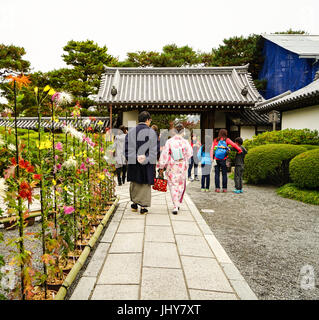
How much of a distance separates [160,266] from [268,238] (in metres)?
2.05

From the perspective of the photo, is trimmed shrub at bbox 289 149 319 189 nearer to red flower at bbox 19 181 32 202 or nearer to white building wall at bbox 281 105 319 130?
white building wall at bbox 281 105 319 130

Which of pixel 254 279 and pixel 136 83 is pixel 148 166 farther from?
pixel 136 83

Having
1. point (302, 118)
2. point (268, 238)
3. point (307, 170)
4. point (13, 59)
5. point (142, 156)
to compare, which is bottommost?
point (268, 238)

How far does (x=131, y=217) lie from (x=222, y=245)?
1.81 metres

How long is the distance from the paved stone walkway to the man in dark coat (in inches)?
24.5

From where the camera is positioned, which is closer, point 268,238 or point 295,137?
point 268,238

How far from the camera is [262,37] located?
779 inches

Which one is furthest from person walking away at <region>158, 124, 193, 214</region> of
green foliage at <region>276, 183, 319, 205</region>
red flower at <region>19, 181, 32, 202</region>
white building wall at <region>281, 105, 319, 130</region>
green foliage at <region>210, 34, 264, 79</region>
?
green foliage at <region>210, 34, 264, 79</region>

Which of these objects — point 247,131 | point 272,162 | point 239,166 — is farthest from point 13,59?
point 272,162

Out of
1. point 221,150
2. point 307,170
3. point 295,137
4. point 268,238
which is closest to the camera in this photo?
point 268,238

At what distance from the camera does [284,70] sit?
1709 cm

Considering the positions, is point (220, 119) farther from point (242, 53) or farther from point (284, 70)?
point (242, 53)

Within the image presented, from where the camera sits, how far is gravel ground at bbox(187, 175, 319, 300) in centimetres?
256

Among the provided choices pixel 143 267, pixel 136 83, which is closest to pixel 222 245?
pixel 143 267
